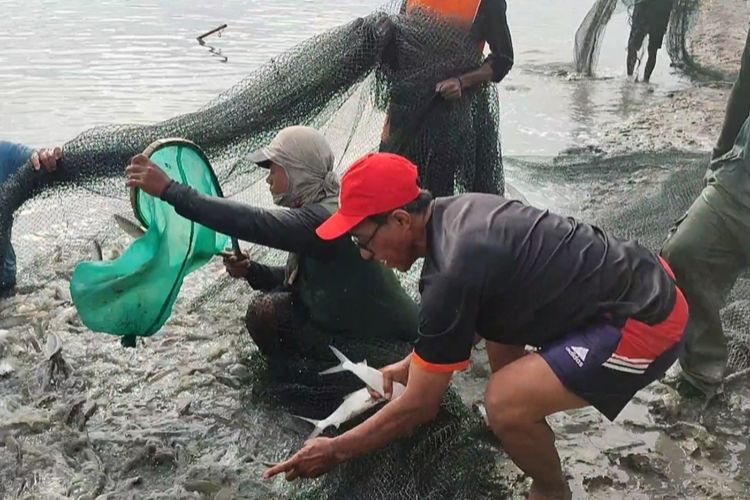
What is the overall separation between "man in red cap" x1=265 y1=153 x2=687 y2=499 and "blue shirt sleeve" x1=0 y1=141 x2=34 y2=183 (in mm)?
2987

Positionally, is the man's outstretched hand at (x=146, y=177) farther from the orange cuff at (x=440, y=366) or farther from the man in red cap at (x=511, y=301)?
the orange cuff at (x=440, y=366)

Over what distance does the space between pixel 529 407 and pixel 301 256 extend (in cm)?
147

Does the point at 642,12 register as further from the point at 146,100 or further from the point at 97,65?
the point at 97,65

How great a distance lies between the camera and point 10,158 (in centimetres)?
469

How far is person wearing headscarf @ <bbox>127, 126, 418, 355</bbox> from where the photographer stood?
313 centimetres

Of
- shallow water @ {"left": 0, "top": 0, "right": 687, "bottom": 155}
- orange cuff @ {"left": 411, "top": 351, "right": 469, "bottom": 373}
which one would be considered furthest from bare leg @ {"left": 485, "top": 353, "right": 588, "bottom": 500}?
shallow water @ {"left": 0, "top": 0, "right": 687, "bottom": 155}

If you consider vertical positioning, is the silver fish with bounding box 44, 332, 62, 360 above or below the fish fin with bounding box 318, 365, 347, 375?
below

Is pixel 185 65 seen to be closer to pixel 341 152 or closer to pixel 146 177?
pixel 341 152

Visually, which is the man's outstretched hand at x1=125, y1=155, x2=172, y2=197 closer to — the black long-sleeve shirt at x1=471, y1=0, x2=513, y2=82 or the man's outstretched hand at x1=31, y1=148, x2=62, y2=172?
the man's outstretched hand at x1=31, y1=148, x2=62, y2=172

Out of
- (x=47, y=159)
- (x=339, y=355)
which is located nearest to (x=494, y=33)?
(x=339, y=355)

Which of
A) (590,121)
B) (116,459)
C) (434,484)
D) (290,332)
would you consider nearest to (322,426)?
(434,484)

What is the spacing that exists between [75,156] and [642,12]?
10.2 m

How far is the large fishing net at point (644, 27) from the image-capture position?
10.2 m

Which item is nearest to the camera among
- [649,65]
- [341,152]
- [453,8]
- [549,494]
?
[549,494]
